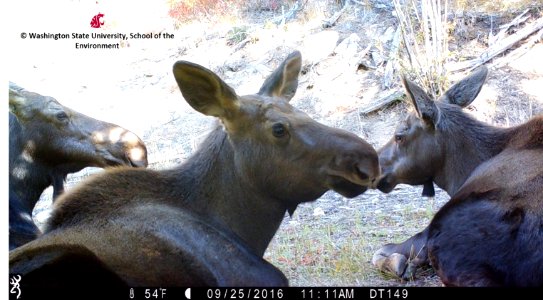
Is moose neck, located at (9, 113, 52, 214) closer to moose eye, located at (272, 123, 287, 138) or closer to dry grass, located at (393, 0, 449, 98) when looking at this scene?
moose eye, located at (272, 123, 287, 138)

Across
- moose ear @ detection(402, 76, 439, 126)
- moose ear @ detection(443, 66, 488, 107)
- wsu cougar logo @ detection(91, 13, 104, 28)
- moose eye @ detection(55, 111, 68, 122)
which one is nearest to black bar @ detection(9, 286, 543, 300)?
moose ear @ detection(402, 76, 439, 126)

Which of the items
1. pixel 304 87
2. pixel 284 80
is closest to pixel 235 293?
pixel 284 80

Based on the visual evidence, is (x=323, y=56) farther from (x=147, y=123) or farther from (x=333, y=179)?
(x=333, y=179)

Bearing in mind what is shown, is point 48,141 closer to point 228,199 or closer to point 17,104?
point 17,104

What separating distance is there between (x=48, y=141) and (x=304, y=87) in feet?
16.8

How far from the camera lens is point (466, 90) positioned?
6504 millimetres

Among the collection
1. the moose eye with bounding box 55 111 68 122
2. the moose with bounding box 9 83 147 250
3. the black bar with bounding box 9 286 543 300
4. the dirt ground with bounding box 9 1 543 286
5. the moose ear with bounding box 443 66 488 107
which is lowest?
the dirt ground with bounding box 9 1 543 286

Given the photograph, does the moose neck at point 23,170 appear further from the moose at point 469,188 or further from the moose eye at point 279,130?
the moose at point 469,188

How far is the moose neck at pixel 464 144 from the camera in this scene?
237 inches

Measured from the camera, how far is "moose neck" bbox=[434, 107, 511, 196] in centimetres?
602

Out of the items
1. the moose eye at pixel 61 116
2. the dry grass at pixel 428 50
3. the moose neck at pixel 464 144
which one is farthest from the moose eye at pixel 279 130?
the dry grass at pixel 428 50

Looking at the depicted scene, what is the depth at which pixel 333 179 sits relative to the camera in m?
4.39

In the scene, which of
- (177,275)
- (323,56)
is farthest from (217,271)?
(323,56)

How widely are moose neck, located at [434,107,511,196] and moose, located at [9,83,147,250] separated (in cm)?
230
